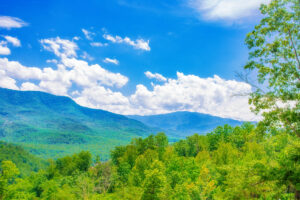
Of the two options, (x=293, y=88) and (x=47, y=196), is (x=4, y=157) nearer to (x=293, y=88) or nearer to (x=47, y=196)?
(x=47, y=196)

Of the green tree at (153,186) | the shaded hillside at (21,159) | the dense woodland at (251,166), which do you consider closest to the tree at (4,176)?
the dense woodland at (251,166)

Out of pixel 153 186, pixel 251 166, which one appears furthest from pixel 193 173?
pixel 251 166

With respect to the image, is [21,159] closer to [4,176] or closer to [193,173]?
[4,176]

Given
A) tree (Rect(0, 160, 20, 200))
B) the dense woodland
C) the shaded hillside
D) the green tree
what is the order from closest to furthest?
the dense woodland, the green tree, tree (Rect(0, 160, 20, 200)), the shaded hillside

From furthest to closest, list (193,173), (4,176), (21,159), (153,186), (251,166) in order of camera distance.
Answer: (21,159) → (193,173) → (4,176) → (153,186) → (251,166)

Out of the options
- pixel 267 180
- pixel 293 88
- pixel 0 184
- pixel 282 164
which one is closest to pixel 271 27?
pixel 293 88

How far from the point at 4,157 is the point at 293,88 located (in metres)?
223

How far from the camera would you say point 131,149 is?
64.2 m

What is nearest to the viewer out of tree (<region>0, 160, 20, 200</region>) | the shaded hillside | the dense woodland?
the dense woodland

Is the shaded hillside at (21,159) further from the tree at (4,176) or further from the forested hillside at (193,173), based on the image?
the tree at (4,176)

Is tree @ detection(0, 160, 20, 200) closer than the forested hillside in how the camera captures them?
No

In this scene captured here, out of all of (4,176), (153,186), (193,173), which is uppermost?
(193,173)

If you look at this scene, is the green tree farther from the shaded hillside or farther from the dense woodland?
the shaded hillside

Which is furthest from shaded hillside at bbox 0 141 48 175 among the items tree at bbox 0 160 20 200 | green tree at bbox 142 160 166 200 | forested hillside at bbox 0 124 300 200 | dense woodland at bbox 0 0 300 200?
green tree at bbox 142 160 166 200
